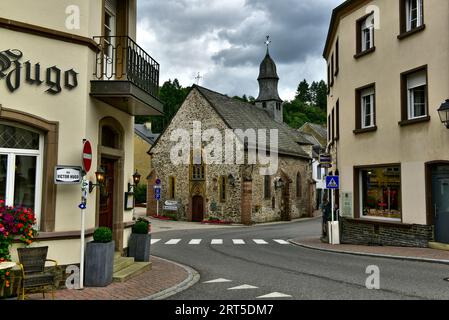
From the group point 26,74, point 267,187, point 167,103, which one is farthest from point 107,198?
point 167,103

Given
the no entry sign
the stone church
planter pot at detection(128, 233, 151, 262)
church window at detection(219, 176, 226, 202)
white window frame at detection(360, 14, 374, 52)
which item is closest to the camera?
the no entry sign

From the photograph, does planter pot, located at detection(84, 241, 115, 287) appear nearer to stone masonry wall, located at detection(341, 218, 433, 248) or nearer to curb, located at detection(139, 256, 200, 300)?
curb, located at detection(139, 256, 200, 300)

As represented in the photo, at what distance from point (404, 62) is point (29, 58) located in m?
11.9

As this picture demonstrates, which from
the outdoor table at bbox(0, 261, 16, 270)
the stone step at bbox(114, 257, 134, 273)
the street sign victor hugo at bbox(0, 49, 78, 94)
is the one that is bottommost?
the stone step at bbox(114, 257, 134, 273)

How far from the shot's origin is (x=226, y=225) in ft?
103

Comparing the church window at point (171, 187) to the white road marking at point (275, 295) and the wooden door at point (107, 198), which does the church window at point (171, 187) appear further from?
the white road marking at point (275, 295)

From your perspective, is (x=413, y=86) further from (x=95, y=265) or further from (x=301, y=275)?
(x=95, y=265)

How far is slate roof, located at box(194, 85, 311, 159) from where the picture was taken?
113ft

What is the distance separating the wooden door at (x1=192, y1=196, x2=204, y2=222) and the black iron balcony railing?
22.7 meters

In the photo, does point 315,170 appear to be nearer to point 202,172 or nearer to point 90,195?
point 202,172

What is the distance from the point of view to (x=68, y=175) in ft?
27.5

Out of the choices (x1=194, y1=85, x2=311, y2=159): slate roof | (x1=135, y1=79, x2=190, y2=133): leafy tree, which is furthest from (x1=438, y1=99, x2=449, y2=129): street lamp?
(x1=135, y1=79, x2=190, y2=133): leafy tree

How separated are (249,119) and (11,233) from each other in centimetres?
3191
